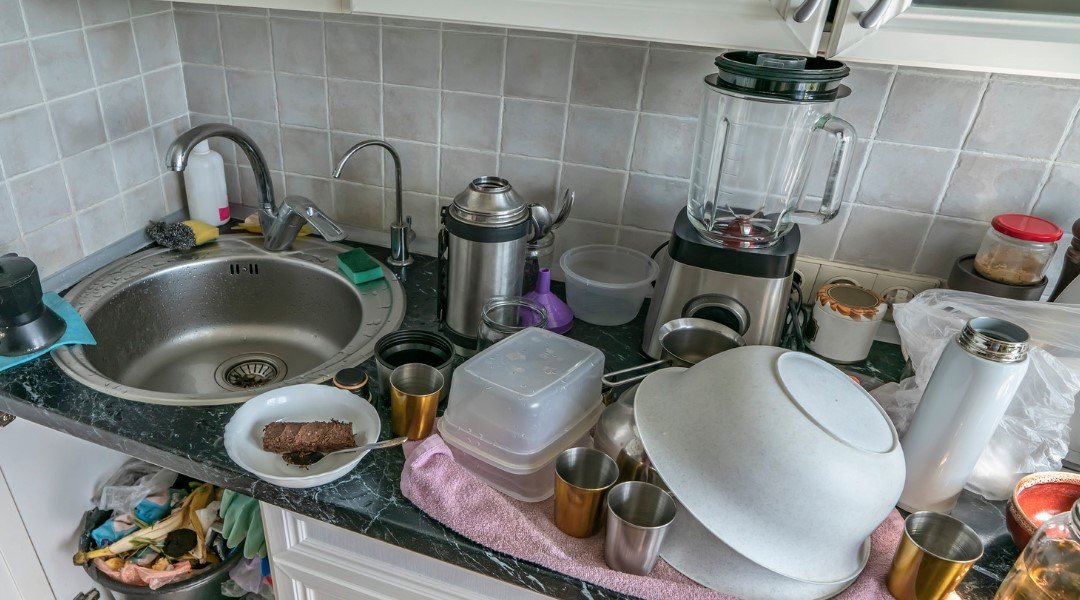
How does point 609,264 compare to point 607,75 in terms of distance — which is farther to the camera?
point 609,264

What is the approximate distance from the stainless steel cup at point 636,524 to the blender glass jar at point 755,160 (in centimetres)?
41

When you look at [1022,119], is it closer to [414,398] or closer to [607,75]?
[607,75]

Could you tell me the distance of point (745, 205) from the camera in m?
1.12

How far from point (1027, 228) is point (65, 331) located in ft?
4.79

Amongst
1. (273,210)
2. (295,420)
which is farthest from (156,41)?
(295,420)

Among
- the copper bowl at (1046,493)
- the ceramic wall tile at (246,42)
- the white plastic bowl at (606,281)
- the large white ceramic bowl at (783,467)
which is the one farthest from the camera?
the ceramic wall tile at (246,42)

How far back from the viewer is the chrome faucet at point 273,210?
1269 mm

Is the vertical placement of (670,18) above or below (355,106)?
above

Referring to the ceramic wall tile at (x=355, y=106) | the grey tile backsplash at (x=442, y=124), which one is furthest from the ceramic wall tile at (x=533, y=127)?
the ceramic wall tile at (x=355, y=106)

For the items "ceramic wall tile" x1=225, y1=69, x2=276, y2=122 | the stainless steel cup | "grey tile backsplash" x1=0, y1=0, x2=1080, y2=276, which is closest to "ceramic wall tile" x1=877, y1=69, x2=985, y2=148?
"grey tile backsplash" x1=0, y1=0, x2=1080, y2=276

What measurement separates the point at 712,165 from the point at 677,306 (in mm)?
230

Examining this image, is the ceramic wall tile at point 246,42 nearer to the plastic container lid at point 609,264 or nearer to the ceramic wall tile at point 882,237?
the plastic container lid at point 609,264

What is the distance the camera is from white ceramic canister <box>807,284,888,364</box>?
113 centimetres

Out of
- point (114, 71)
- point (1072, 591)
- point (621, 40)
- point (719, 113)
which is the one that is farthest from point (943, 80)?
point (114, 71)
